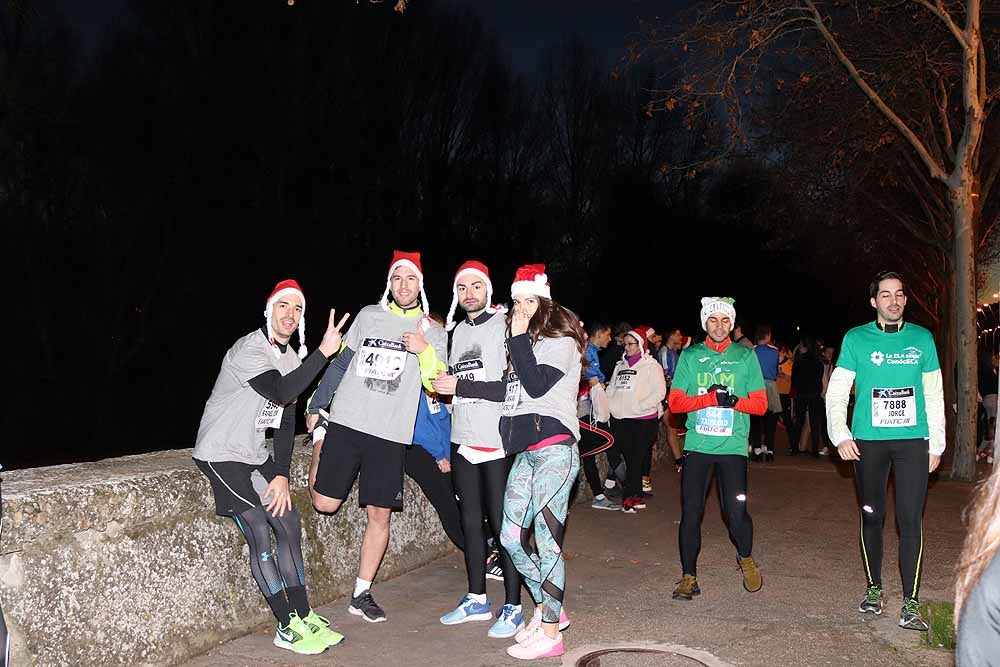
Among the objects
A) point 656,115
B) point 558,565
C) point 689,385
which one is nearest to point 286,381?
point 558,565

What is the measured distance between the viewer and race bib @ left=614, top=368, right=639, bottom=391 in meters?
10.7

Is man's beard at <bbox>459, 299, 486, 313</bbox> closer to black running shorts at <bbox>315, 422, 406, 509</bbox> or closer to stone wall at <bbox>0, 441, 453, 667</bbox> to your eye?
black running shorts at <bbox>315, 422, 406, 509</bbox>

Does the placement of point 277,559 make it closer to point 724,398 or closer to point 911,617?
point 724,398

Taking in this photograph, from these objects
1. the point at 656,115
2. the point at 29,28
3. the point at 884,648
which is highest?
the point at 656,115

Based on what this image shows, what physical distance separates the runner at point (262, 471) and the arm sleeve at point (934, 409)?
150 inches

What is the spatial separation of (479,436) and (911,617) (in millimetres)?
2943

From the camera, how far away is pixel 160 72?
78.5ft

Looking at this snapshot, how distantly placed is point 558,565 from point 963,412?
9.97 m

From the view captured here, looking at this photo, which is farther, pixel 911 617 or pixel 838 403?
pixel 838 403

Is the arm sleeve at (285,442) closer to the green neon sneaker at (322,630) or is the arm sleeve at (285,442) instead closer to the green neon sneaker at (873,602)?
the green neon sneaker at (322,630)

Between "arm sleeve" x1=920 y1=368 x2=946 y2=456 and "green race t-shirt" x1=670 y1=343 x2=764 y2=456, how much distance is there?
43.0 inches

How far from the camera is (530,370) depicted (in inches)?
222

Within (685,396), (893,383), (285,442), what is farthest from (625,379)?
(285,442)

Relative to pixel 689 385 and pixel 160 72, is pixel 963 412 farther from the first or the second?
pixel 160 72
